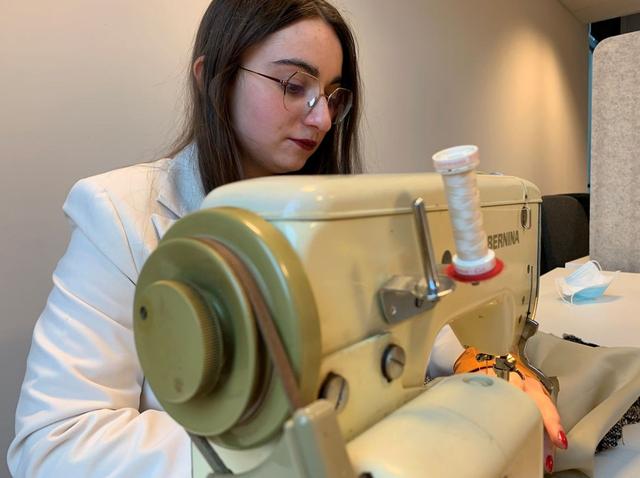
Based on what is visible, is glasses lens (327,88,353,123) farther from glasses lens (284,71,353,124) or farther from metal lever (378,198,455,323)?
metal lever (378,198,455,323)

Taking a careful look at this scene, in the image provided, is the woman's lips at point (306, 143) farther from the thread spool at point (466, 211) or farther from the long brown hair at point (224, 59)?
the thread spool at point (466, 211)

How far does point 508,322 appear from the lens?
645 mm

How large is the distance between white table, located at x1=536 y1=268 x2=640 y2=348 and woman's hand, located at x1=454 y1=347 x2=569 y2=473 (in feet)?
1.29

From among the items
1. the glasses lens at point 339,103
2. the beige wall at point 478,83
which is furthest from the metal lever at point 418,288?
the beige wall at point 478,83

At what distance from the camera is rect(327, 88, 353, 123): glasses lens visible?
942 mm

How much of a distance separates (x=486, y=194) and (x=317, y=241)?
28cm

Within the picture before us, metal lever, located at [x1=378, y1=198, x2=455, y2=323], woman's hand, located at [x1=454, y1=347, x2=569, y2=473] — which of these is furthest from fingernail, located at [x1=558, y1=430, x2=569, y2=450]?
metal lever, located at [x1=378, y1=198, x2=455, y2=323]

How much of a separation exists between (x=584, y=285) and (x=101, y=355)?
1150mm

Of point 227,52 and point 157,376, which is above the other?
point 227,52

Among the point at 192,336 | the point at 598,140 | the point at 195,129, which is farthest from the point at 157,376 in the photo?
the point at 598,140

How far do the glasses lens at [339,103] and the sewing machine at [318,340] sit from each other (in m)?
0.49

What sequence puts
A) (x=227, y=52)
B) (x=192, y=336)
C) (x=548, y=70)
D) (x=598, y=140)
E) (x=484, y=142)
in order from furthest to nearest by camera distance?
(x=548, y=70) < (x=484, y=142) < (x=598, y=140) < (x=227, y=52) < (x=192, y=336)

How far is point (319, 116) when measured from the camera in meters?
0.87

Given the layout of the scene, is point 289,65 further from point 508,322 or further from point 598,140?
point 598,140
